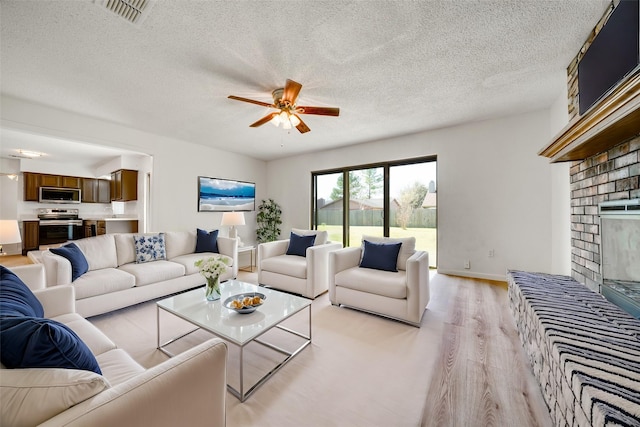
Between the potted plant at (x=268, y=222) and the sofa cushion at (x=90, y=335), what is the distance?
433 centimetres

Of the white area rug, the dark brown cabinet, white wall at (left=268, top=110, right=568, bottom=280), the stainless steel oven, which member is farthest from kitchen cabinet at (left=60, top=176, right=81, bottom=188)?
white wall at (left=268, top=110, right=568, bottom=280)

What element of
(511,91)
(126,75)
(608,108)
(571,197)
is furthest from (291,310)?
(511,91)

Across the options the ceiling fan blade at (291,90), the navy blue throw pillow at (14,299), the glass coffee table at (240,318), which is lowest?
the glass coffee table at (240,318)

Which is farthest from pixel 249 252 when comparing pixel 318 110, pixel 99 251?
pixel 318 110

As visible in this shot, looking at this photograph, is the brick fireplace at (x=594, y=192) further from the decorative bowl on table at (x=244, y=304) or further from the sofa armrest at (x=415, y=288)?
the decorative bowl on table at (x=244, y=304)

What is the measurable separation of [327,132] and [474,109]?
2.17 meters

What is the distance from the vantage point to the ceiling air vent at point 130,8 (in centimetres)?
162

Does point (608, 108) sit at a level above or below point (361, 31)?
below

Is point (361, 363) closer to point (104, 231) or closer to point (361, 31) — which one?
point (361, 31)

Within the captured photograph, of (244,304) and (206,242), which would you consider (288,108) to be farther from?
(206,242)

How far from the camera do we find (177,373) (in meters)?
0.89

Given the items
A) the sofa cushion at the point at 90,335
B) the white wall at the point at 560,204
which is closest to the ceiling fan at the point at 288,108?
the sofa cushion at the point at 90,335

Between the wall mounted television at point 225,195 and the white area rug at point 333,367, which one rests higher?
the wall mounted television at point 225,195

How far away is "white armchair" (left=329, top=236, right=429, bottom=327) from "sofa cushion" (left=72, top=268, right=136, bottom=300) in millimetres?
2318
